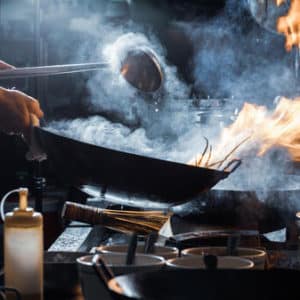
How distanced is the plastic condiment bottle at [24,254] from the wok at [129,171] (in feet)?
1.44

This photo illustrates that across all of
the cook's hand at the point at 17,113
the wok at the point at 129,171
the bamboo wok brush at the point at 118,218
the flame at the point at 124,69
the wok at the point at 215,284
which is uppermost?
the flame at the point at 124,69

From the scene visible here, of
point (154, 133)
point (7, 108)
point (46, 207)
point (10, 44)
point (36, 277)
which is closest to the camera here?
point (36, 277)

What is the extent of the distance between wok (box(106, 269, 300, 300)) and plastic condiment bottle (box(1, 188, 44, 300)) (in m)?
0.37

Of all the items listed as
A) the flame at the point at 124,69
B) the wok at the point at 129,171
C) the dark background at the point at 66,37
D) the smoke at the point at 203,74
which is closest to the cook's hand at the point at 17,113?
the wok at the point at 129,171

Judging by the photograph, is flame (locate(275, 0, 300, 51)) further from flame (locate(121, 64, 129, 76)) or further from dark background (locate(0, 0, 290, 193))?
dark background (locate(0, 0, 290, 193))

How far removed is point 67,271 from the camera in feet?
5.40

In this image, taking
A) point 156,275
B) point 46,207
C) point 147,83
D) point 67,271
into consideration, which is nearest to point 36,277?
point 67,271

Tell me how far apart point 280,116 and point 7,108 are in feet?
5.00

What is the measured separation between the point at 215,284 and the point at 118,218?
3.52 feet

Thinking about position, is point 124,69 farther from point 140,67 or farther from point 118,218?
point 118,218

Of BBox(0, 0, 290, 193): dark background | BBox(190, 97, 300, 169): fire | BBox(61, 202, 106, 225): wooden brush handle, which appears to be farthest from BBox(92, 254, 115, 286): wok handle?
BBox(0, 0, 290, 193): dark background

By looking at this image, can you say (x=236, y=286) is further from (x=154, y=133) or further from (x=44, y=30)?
(x=44, y=30)

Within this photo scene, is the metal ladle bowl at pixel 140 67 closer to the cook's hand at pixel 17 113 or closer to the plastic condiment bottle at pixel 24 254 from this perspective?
the cook's hand at pixel 17 113

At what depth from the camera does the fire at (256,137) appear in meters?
2.57
